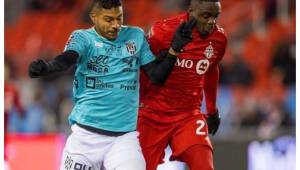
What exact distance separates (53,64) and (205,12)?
1.38 meters

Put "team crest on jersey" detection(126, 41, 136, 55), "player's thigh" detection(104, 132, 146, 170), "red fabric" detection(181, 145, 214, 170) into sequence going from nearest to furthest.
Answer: "player's thigh" detection(104, 132, 146, 170) < "team crest on jersey" detection(126, 41, 136, 55) < "red fabric" detection(181, 145, 214, 170)

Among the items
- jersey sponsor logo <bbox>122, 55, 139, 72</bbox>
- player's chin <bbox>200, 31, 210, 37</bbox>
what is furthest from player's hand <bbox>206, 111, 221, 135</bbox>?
jersey sponsor logo <bbox>122, 55, 139, 72</bbox>

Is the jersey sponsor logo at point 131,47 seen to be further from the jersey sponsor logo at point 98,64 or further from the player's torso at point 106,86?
the jersey sponsor logo at point 98,64

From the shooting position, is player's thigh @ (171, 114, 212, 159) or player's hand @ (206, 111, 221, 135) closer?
player's thigh @ (171, 114, 212, 159)

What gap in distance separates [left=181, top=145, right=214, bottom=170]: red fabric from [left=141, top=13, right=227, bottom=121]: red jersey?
360 mm

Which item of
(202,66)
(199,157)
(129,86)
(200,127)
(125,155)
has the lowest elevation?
(199,157)

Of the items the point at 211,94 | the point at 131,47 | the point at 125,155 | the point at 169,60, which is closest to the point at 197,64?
the point at 211,94

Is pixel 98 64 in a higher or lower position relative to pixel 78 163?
higher

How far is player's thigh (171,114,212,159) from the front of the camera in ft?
25.8

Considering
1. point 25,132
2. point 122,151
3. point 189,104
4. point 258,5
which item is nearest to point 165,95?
point 189,104

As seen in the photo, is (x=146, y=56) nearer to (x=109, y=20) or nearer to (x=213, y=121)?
(x=109, y=20)

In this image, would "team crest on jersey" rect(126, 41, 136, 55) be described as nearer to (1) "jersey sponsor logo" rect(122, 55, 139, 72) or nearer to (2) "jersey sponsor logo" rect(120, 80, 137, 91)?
(1) "jersey sponsor logo" rect(122, 55, 139, 72)

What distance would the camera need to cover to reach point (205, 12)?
755 centimetres
